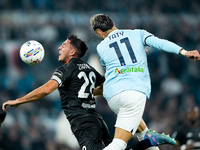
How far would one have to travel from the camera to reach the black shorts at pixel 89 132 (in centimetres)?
588

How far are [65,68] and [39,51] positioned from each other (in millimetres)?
597

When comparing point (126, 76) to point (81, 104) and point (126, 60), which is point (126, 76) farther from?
point (81, 104)

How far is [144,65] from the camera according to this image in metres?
5.85

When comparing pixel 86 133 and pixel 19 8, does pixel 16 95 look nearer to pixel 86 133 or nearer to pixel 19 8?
pixel 19 8

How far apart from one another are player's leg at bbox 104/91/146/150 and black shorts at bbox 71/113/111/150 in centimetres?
34

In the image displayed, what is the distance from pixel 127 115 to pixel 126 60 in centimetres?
71

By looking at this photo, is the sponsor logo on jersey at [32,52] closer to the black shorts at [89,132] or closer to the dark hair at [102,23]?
the dark hair at [102,23]

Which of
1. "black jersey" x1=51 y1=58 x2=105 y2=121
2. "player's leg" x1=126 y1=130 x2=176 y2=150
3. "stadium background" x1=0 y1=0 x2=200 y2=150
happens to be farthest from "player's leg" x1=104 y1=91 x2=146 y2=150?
"stadium background" x1=0 y1=0 x2=200 y2=150

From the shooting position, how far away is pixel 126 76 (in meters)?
5.74

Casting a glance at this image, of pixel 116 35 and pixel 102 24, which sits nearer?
pixel 116 35

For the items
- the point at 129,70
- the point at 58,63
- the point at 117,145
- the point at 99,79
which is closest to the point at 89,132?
the point at 117,145

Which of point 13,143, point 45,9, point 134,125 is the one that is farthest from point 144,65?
point 45,9

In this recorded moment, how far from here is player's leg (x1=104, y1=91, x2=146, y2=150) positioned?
562 cm

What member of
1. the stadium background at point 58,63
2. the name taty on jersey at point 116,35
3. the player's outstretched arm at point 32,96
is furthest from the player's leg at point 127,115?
the stadium background at point 58,63
